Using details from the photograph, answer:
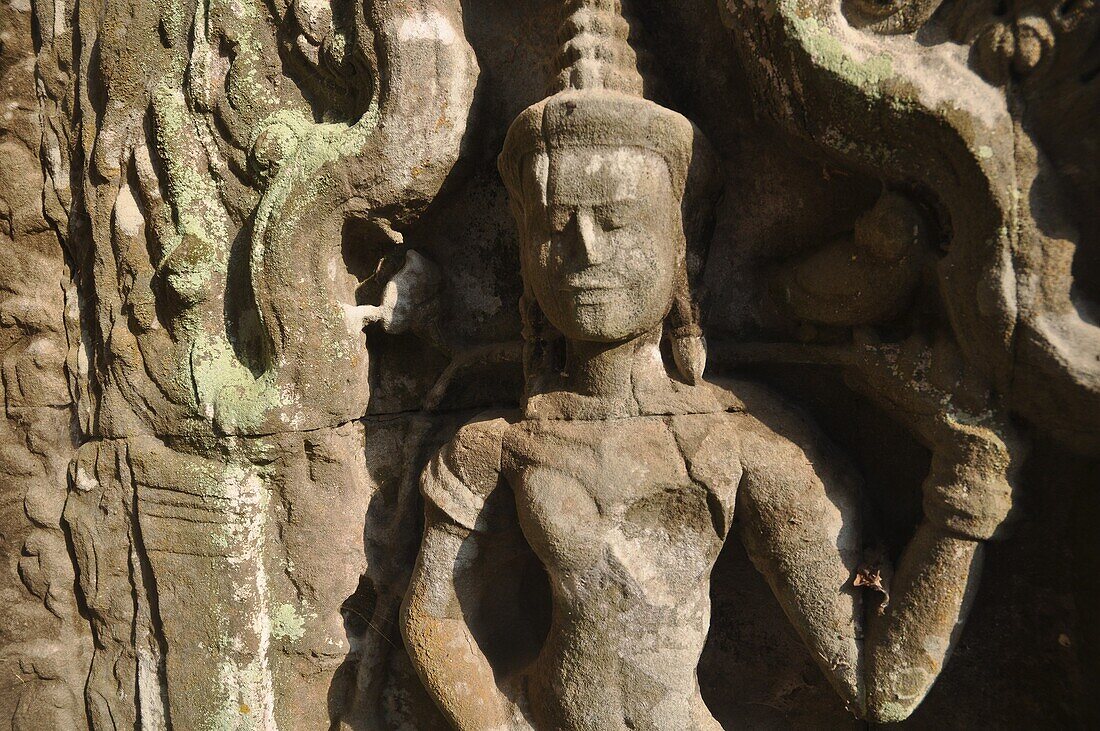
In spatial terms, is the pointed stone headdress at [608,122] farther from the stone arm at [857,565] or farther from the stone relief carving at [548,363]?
the stone arm at [857,565]

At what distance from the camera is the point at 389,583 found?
7.59ft

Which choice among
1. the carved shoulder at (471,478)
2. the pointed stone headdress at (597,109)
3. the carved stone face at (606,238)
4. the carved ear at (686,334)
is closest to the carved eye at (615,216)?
the carved stone face at (606,238)

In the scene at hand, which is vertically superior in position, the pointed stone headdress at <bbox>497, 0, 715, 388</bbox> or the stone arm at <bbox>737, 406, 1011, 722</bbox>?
the pointed stone headdress at <bbox>497, 0, 715, 388</bbox>

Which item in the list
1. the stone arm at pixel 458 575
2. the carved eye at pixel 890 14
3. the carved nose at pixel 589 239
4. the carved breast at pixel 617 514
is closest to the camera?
the carved eye at pixel 890 14

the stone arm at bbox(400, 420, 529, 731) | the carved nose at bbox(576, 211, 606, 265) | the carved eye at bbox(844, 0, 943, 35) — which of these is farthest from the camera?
the stone arm at bbox(400, 420, 529, 731)

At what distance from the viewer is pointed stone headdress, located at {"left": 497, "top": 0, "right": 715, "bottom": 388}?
1.76 meters

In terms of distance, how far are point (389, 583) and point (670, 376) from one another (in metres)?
1.07

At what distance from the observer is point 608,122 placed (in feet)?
5.76

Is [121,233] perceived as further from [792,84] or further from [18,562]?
[792,84]

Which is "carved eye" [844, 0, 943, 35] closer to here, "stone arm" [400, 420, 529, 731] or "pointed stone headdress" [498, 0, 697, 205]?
"pointed stone headdress" [498, 0, 697, 205]

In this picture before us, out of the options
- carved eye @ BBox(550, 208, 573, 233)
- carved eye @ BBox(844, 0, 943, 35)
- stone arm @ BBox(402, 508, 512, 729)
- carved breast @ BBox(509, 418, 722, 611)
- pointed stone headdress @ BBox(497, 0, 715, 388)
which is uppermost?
carved eye @ BBox(844, 0, 943, 35)

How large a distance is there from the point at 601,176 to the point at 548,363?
0.56 meters

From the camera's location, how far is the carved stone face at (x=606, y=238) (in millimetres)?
1765

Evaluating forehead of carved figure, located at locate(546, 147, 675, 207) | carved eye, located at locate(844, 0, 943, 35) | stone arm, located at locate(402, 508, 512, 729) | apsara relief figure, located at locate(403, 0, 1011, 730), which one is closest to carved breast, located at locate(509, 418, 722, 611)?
apsara relief figure, located at locate(403, 0, 1011, 730)
